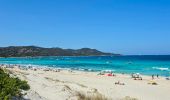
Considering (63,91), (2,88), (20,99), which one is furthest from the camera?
(63,91)

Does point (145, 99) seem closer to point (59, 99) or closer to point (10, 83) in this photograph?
point (59, 99)

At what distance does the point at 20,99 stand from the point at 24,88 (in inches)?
76.5

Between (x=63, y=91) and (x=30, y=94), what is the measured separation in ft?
9.71

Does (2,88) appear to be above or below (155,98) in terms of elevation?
above

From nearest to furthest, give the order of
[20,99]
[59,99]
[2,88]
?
[2,88]
[20,99]
[59,99]

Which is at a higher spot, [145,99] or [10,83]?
[10,83]

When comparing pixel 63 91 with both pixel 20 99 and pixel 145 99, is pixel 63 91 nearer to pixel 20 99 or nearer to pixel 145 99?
pixel 20 99

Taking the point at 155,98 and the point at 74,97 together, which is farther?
the point at 155,98

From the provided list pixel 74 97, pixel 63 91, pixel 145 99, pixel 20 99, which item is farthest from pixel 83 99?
pixel 145 99

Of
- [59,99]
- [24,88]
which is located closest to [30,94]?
[24,88]

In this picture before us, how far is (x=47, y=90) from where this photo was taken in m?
16.0

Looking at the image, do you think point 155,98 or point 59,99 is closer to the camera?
point 59,99

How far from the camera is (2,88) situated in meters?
10.3

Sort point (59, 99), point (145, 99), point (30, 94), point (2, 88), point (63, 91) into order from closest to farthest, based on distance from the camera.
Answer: point (2, 88) < point (30, 94) < point (59, 99) < point (63, 91) < point (145, 99)
